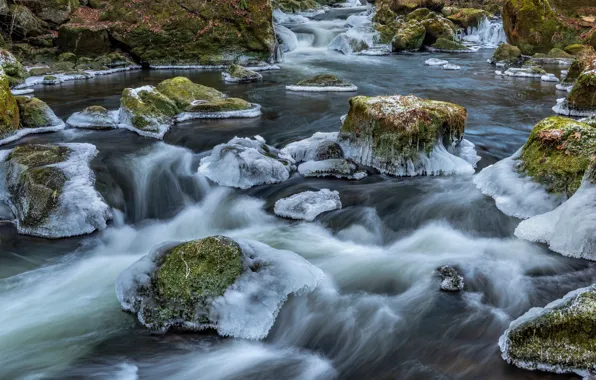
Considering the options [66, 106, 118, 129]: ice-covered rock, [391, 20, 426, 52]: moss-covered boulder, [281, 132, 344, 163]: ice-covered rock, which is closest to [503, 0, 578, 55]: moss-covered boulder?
[391, 20, 426, 52]: moss-covered boulder

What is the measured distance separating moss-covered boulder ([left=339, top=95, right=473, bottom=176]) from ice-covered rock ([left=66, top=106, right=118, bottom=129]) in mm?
5540

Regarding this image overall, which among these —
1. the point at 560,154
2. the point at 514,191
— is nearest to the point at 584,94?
the point at 560,154

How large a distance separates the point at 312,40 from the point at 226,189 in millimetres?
19543

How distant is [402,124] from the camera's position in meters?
6.72

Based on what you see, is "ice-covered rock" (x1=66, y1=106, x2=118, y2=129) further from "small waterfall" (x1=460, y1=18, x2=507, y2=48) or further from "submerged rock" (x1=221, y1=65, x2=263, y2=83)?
"small waterfall" (x1=460, y1=18, x2=507, y2=48)

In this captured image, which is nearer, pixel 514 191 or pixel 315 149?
pixel 514 191

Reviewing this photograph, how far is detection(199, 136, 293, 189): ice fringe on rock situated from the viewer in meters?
6.94

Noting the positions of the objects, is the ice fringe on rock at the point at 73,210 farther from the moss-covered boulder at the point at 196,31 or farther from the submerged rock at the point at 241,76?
the moss-covered boulder at the point at 196,31

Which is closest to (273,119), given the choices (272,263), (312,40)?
(272,263)

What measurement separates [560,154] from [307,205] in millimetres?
3443

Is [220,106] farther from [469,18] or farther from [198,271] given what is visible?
[469,18]

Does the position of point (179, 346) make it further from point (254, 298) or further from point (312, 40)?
point (312, 40)

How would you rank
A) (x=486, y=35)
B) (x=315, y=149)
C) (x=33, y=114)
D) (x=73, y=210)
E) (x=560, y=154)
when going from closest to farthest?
1. (x=73, y=210)
2. (x=560, y=154)
3. (x=315, y=149)
4. (x=33, y=114)
5. (x=486, y=35)

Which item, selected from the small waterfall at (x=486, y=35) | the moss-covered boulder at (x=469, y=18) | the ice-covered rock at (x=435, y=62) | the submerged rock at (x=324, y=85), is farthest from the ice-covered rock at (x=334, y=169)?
the moss-covered boulder at (x=469, y=18)
